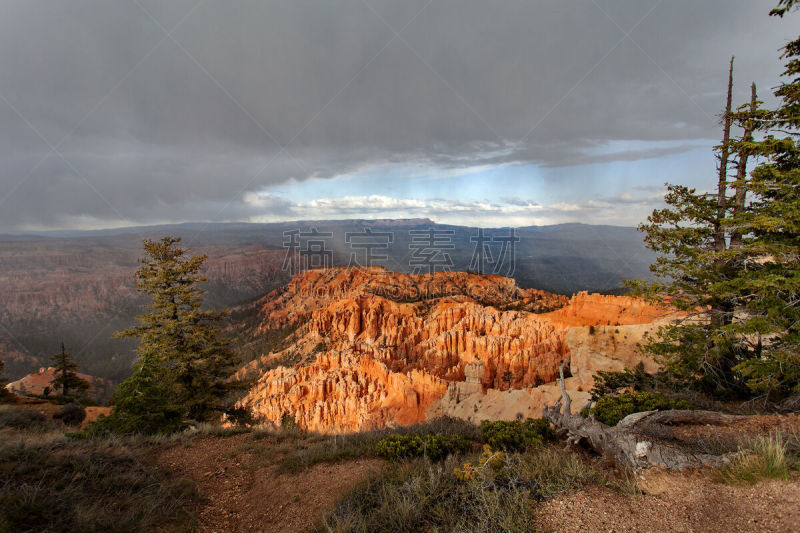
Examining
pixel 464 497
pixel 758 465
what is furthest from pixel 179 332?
pixel 758 465

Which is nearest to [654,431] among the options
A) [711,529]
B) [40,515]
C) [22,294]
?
[711,529]

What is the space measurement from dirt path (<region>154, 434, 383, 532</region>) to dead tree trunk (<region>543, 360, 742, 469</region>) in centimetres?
376

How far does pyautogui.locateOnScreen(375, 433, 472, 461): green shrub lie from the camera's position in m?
5.77

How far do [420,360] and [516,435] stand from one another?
35.0 metres

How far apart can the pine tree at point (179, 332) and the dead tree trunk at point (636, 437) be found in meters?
11.7

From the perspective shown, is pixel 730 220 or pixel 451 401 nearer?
pixel 730 220

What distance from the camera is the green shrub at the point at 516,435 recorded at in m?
6.14

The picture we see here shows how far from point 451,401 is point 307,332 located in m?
31.9

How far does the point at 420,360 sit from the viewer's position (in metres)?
40.3

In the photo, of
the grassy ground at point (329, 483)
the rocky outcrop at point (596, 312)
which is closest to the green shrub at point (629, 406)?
the grassy ground at point (329, 483)

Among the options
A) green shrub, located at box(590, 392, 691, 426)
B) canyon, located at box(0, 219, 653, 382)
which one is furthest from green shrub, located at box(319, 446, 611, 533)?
canyon, located at box(0, 219, 653, 382)

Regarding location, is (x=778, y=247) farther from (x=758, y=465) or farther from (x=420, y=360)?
(x=420, y=360)

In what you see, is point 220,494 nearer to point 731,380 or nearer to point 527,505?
point 527,505

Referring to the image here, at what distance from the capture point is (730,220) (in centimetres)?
763
